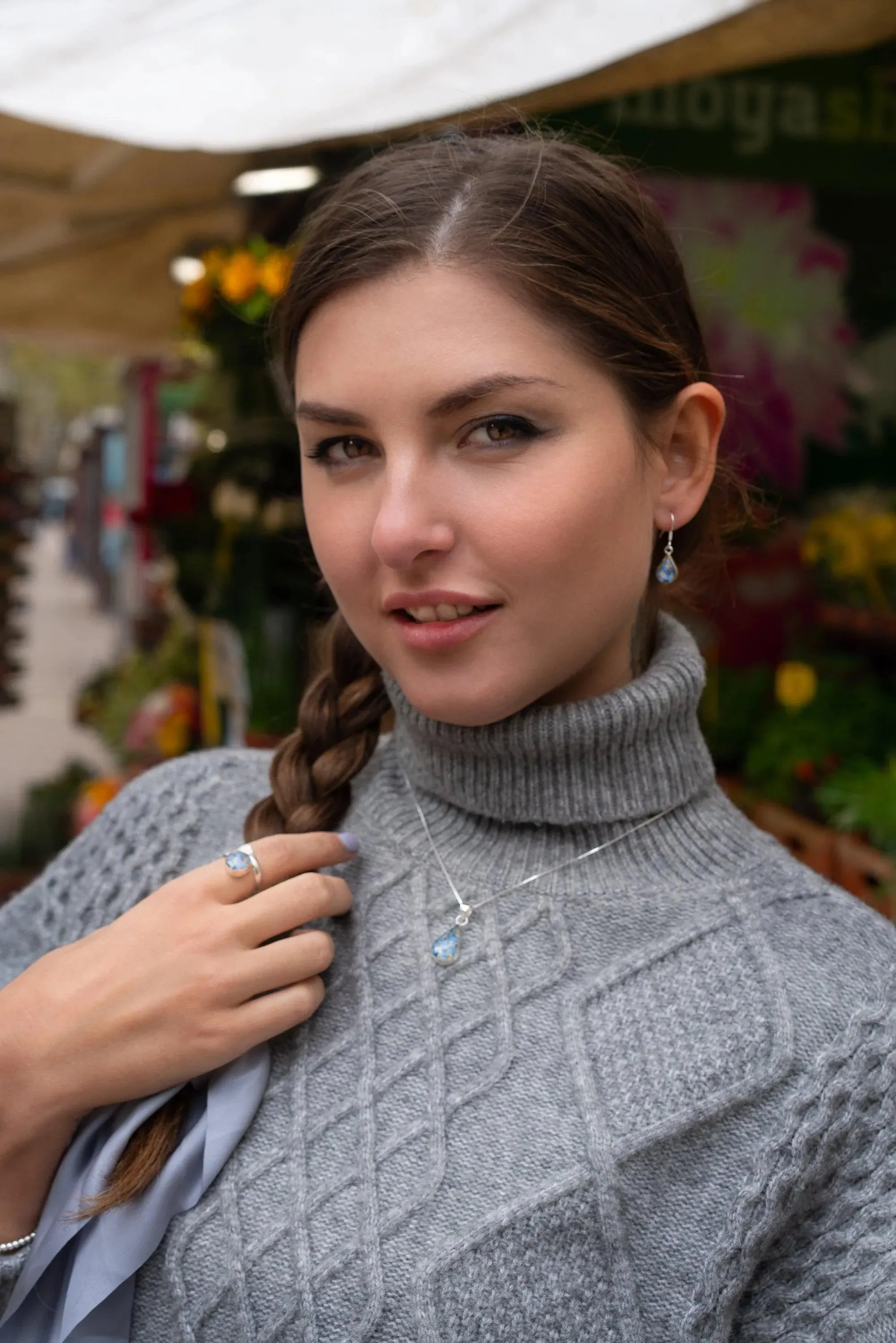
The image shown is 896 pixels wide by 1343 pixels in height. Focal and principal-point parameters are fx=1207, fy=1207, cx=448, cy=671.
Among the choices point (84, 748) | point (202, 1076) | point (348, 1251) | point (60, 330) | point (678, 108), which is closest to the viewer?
point (348, 1251)

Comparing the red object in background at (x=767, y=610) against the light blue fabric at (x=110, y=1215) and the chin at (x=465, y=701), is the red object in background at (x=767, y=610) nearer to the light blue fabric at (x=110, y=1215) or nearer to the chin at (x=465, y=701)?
the chin at (x=465, y=701)

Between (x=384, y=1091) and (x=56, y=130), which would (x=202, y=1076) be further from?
(x=56, y=130)

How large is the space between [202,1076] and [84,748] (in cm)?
756

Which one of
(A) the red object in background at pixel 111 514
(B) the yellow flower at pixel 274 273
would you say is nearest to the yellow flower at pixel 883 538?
(B) the yellow flower at pixel 274 273

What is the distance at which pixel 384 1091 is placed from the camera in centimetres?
118

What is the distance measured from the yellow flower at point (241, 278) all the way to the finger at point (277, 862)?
2476mm

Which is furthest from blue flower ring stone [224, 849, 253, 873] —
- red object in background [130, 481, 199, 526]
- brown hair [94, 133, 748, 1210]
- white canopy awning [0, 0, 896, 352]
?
red object in background [130, 481, 199, 526]

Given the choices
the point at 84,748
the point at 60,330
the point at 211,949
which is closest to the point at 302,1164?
the point at 211,949

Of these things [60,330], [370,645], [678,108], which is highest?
[678,108]

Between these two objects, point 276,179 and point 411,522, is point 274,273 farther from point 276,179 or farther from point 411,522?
point 411,522

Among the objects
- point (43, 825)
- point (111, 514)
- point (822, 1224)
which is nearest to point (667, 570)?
point (822, 1224)

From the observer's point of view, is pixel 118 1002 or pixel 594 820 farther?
pixel 594 820

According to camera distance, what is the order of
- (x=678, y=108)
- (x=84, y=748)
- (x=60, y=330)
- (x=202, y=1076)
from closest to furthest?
1. (x=202, y=1076)
2. (x=678, y=108)
3. (x=60, y=330)
4. (x=84, y=748)

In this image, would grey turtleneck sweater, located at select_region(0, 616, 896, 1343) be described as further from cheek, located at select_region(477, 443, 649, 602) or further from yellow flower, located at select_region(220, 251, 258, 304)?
yellow flower, located at select_region(220, 251, 258, 304)
